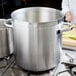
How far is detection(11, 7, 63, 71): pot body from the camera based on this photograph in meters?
0.64

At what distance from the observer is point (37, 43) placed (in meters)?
0.66

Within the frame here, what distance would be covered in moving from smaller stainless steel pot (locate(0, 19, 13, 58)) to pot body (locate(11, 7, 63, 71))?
0.07 meters

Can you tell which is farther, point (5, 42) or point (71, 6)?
point (71, 6)

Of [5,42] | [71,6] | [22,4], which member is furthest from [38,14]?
[22,4]

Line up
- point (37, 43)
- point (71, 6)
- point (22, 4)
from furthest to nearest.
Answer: point (22, 4), point (71, 6), point (37, 43)

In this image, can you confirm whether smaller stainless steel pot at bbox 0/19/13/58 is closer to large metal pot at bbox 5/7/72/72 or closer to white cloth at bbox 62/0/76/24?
large metal pot at bbox 5/7/72/72

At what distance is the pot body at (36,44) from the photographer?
0.64 m

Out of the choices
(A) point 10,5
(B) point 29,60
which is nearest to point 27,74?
(B) point 29,60

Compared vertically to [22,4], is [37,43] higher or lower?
lower

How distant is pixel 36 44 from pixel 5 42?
0.17 meters

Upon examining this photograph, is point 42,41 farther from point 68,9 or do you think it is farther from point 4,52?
A: point 68,9

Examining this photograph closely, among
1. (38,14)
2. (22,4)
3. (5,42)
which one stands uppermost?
(22,4)

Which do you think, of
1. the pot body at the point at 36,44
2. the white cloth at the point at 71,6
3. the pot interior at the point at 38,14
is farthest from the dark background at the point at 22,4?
the pot body at the point at 36,44

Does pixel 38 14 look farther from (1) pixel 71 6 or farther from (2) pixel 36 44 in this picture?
(1) pixel 71 6
